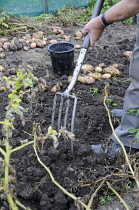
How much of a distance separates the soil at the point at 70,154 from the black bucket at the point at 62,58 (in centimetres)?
12

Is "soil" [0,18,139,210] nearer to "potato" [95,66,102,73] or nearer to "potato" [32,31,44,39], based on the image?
"potato" [95,66,102,73]

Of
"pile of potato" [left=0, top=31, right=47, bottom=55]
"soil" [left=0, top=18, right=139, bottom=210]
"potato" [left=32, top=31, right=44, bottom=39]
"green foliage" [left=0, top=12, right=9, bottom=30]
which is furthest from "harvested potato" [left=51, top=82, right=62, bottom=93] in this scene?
"green foliage" [left=0, top=12, right=9, bottom=30]

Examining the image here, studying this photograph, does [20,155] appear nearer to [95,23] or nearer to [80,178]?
[80,178]

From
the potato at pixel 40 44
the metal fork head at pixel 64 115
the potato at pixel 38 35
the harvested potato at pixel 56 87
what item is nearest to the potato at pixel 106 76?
the harvested potato at pixel 56 87

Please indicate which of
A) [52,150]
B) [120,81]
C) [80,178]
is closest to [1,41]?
[120,81]

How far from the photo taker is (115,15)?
85.4 inches

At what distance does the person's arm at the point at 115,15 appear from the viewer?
6.63 ft

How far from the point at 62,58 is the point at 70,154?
1.55 m

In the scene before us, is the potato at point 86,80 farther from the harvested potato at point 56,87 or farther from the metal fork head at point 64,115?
the metal fork head at point 64,115

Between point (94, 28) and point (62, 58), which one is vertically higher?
point (94, 28)

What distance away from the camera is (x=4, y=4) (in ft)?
17.9

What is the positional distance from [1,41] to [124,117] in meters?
2.95

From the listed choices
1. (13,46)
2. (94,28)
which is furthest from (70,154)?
(13,46)

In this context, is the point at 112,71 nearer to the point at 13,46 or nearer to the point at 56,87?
the point at 56,87
